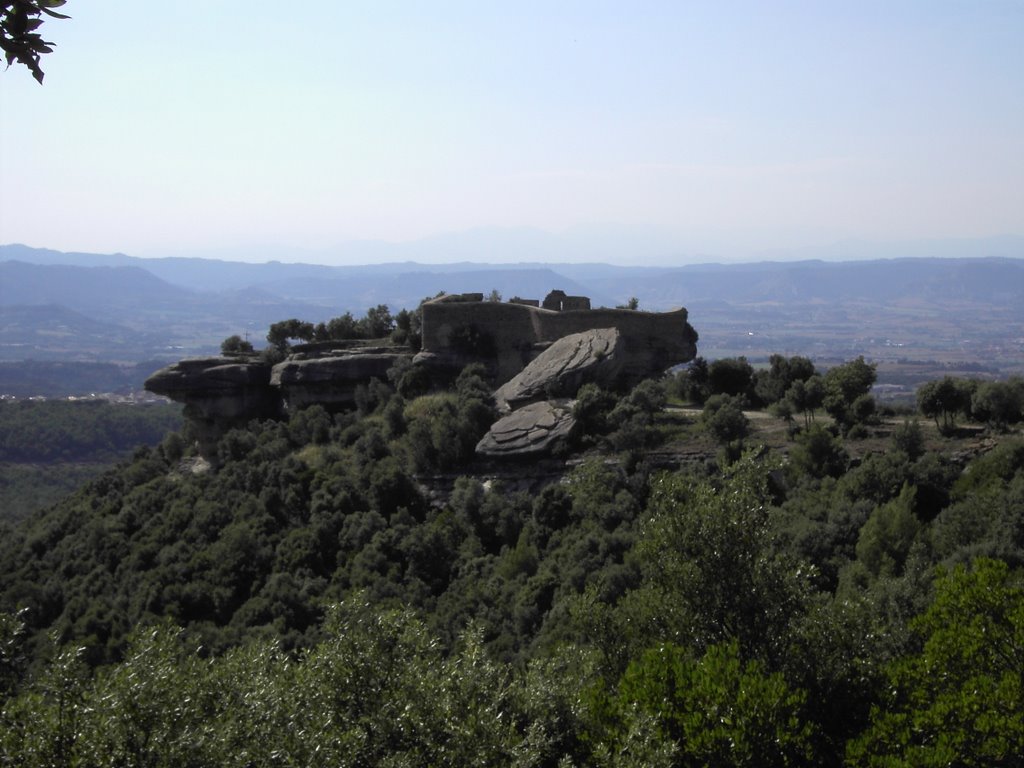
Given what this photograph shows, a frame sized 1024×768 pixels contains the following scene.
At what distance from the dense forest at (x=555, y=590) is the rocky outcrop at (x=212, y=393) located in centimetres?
127

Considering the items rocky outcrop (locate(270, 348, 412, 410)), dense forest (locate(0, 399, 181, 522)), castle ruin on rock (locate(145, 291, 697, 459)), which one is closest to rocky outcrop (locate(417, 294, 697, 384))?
castle ruin on rock (locate(145, 291, 697, 459))

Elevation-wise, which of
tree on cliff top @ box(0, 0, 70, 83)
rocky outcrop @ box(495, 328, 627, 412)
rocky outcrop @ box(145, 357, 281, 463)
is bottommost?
rocky outcrop @ box(145, 357, 281, 463)

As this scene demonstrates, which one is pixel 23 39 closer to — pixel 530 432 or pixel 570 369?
pixel 530 432

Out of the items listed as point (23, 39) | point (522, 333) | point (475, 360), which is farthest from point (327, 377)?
point (23, 39)

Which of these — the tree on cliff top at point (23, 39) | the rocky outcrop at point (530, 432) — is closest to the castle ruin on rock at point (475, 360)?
the rocky outcrop at point (530, 432)

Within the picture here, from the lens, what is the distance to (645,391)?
28.1 meters

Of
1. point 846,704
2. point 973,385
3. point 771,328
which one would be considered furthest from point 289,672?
point 771,328

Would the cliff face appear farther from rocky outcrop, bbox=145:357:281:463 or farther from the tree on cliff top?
the tree on cliff top

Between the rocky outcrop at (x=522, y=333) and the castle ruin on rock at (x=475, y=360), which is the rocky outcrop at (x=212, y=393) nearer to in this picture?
the castle ruin on rock at (x=475, y=360)

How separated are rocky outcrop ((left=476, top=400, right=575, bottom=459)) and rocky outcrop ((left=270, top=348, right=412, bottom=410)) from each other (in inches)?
314

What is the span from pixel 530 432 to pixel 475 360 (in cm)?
683

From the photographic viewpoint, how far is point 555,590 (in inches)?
861

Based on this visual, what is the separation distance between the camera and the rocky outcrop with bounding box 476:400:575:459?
89.1ft

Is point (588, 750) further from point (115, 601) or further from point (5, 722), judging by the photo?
point (115, 601)
